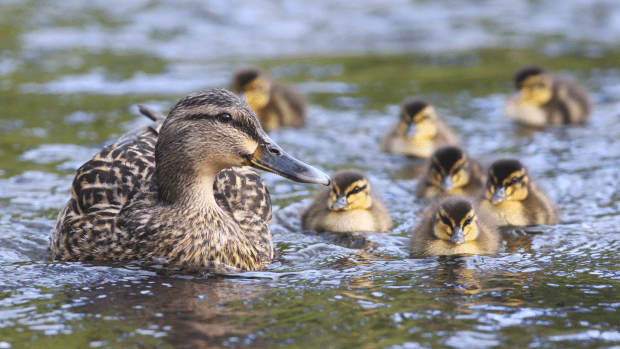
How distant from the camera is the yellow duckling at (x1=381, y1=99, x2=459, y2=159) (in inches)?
258

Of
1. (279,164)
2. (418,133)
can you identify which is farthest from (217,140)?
(418,133)

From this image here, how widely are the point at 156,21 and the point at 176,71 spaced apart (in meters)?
1.99

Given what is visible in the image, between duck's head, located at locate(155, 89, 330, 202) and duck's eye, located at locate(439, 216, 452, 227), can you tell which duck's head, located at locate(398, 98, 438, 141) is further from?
duck's head, located at locate(155, 89, 330, 202)

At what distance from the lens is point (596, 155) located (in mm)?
6160

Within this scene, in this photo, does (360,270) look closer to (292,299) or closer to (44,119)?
(292,299)

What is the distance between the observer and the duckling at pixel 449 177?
5.39 metres

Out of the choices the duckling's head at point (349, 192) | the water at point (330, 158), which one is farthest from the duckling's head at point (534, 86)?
the duckling's head at point (349, 192)

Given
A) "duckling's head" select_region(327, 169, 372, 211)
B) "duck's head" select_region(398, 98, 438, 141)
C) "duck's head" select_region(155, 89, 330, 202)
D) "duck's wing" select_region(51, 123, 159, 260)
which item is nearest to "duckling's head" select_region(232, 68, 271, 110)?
"duck's head" select_region(398, 98, 438, 141)

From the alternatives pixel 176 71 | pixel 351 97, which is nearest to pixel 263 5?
pixel 176 71

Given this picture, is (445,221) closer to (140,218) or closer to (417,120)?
(140,218)

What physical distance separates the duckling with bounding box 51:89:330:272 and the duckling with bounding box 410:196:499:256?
866mm

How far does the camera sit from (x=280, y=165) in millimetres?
3725

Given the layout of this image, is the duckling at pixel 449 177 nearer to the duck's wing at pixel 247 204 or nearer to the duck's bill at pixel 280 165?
the duck's wing at pixel 247 204

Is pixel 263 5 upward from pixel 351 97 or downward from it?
upward
